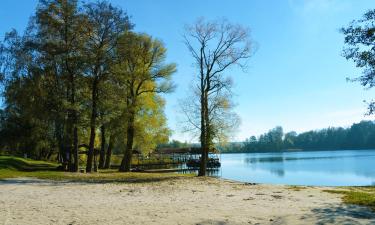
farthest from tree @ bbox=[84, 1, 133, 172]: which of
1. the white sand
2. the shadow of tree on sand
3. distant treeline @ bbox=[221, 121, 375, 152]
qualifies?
distant treeline @ bbox=[221, 121, 375, 152]

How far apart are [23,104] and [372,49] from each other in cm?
2824

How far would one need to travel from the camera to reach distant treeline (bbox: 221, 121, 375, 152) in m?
149

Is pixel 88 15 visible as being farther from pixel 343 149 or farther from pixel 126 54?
pixel 343 149

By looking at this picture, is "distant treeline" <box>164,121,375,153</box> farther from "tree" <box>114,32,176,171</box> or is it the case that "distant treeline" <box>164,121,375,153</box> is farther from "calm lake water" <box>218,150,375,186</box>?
"tree" <box>114,32,176,171</box>

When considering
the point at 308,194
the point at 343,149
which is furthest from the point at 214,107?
the point at 343,149

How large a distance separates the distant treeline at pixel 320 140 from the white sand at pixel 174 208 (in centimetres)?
12685

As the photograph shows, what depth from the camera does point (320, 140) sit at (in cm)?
17075

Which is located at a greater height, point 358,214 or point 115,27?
point 115,27

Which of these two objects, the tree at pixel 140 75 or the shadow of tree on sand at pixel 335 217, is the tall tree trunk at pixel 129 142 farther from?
the shadow of tree on sand at pixel 335 217

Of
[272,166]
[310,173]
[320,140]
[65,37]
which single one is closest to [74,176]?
[65,37]

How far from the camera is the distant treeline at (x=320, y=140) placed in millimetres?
149000

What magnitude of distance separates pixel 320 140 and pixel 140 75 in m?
146

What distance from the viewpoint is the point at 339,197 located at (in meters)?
16.3

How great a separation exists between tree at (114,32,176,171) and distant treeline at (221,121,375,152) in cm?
10445
